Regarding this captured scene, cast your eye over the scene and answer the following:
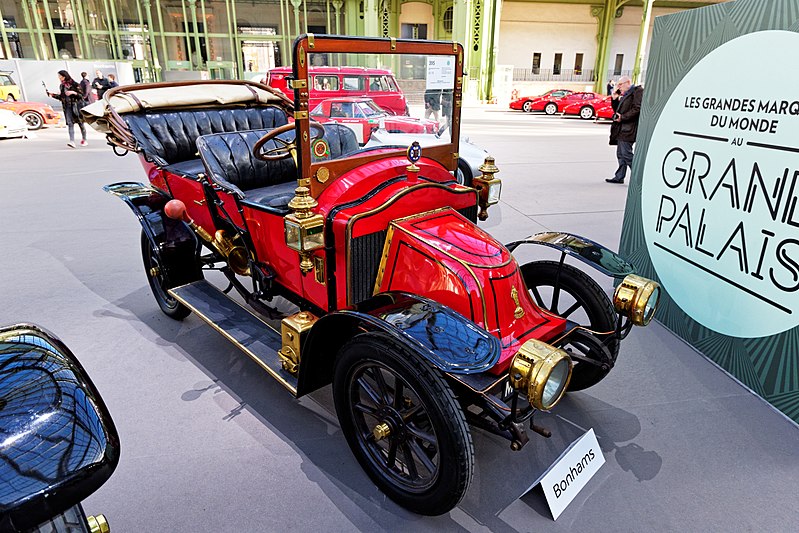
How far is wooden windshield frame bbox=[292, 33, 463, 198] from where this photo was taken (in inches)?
83.0

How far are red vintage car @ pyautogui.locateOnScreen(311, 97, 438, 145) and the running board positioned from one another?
1.17 metres

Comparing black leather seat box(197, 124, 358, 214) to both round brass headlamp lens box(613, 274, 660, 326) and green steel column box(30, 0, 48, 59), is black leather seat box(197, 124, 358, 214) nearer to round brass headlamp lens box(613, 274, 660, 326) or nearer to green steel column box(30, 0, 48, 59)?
round brass headlamp lens box(613, 274, 660, 326)

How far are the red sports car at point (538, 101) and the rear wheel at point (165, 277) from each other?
59.4 feet

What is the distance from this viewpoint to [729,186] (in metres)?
3.08

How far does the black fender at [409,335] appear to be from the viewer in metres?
1.75

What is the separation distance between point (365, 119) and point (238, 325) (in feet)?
4.38

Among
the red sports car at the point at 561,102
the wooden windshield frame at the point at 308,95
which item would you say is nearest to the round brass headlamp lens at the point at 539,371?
the wooden windshield frame at the point at 308,95

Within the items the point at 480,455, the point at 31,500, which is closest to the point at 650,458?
the point at 480,455

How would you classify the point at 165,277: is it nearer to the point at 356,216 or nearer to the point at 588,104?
the point at 356,216

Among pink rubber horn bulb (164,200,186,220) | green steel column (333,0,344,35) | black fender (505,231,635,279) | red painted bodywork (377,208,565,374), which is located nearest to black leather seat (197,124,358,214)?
pink rubber horn bulb (164,200,186,220)

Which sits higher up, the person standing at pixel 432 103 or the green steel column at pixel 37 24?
the green steel column at pixel 37 24

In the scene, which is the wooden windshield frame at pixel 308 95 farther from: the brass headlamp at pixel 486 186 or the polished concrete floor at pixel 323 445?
the polished concrete floor at pixel 323 445

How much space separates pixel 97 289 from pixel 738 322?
4579 mm

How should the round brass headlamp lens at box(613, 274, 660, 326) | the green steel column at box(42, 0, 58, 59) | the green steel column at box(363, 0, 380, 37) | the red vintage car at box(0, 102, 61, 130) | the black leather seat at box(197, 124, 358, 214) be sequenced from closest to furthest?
the round brass headlamp lens at box(613, 274, 660, 326) < the black leather seat at box(197, 124, 358, 214) < the red vintage car at box(0, 102, 61, 130) < the green steel column at box(42, 0, 58, 59) < the green steel column at box(363, 0, 380, 37)
